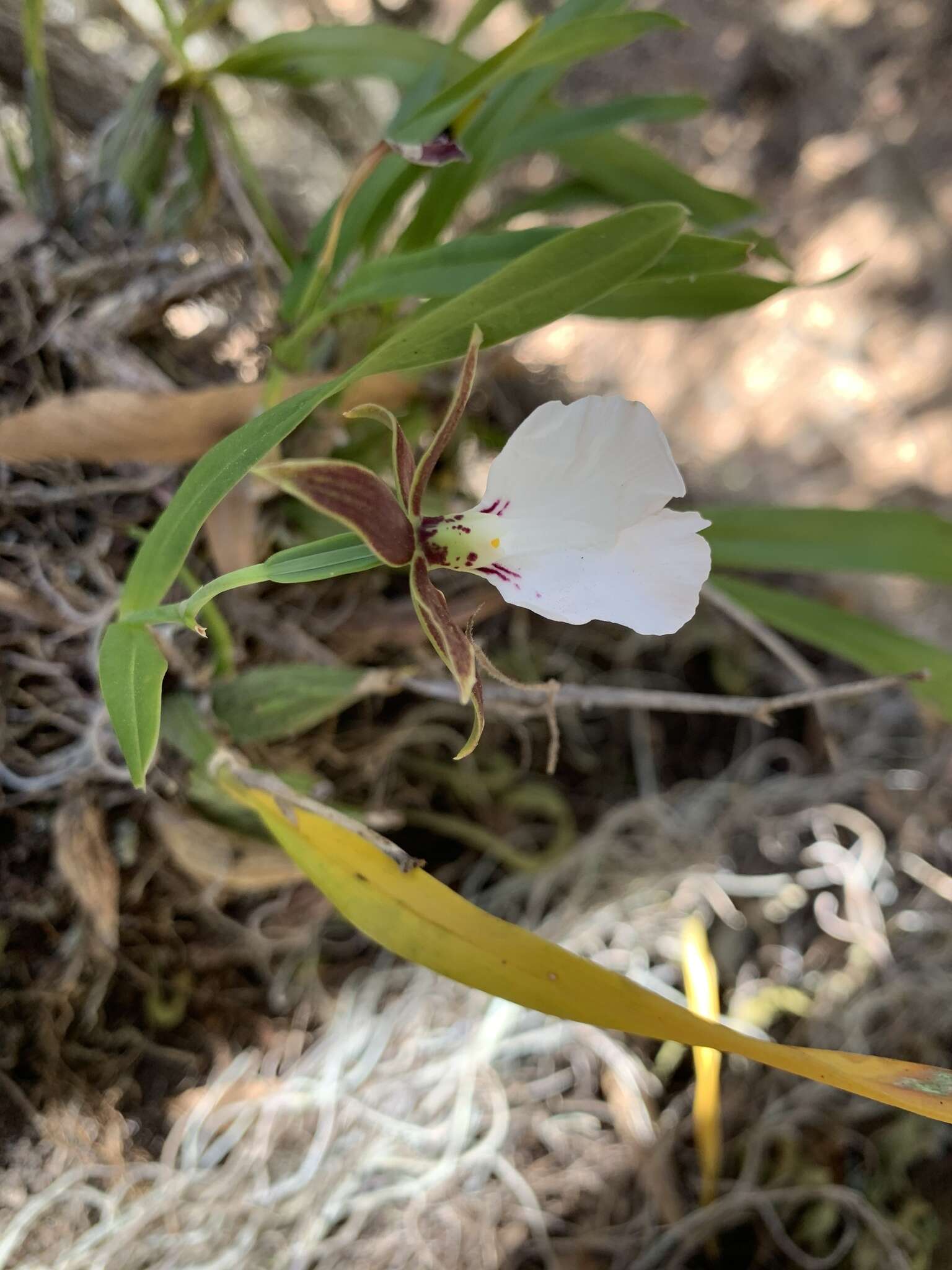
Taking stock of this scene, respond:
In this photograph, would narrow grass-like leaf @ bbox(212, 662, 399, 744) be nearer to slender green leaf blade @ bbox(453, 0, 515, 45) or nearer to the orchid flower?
the orchid flower

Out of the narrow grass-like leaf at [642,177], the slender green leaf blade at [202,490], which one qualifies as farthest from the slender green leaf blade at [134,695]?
the narrow grass-like leaf at [642,177]

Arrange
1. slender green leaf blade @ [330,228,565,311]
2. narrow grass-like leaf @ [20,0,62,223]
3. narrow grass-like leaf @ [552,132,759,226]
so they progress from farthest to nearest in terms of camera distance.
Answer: narrow grass-like leaf @ [552,132,759,226], narrow grass-like leaf @ [20,0,62,223], slender green leaf blade @ [330,228,565,311]

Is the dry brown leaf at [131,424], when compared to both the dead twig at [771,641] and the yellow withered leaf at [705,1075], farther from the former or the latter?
the yellow withered leaf at [705,1075]

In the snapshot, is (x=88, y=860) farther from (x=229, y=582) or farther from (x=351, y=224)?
(x=351, y=224)

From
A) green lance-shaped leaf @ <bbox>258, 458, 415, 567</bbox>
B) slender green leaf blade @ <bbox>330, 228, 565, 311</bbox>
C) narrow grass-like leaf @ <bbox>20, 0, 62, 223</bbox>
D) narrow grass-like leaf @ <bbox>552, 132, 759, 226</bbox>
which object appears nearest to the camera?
green lance-shaped leaf @ <bbox>258, 458, 415, 567</bbox>

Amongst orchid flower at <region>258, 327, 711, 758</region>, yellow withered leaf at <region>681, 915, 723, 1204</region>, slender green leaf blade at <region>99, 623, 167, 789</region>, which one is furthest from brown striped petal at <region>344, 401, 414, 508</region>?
yellow withered leaf at <region>681, 915, 723, 1204</region>

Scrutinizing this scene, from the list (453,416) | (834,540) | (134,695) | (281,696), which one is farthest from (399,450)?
(834,540)

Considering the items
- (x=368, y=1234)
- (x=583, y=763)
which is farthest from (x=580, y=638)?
(x=368, y=1234)
